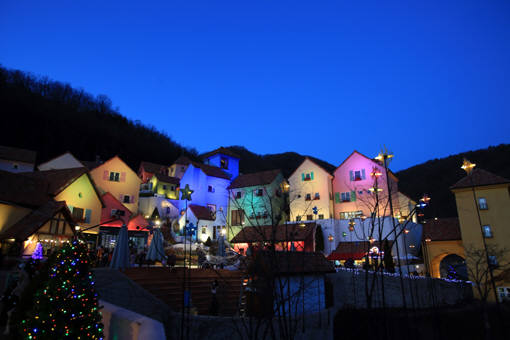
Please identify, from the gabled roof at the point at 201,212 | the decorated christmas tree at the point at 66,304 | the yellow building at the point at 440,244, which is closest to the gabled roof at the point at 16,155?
the gabled roof at the point at 201,212

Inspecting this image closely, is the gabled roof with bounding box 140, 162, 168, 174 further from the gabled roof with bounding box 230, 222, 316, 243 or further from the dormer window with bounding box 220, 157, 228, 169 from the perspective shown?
the gabled roof with bounding box 230, 222, 316, 243

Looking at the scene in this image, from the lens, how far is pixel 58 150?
72000mm

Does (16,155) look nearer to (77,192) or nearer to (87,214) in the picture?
(77,192)

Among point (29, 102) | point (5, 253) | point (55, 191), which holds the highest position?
point (29, 102)

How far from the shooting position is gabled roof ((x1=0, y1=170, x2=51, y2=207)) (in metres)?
23.6

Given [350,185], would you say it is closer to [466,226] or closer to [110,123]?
[466,226]

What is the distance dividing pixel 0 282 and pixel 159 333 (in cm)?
1555

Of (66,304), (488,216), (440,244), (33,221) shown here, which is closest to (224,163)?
(440,244)

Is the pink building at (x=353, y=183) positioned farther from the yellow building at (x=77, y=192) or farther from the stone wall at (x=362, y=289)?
the yellow building at (x=77, y=192)

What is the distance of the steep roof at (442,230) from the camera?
34.2m

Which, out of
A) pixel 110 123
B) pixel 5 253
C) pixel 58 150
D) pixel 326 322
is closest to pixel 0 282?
pixel 5 253

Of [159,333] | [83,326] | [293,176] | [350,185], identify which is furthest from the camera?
[293,176]

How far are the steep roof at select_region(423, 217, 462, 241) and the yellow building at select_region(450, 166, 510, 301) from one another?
4762 millimetres

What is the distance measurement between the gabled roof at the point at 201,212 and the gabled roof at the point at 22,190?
791 inches
